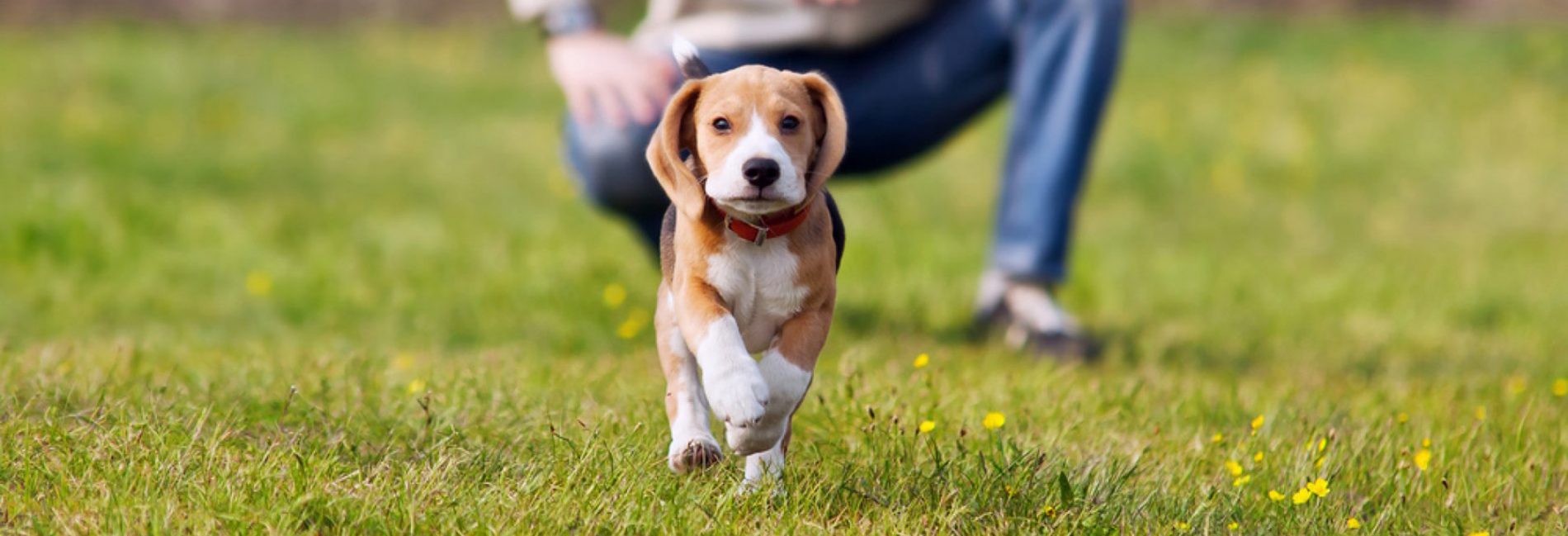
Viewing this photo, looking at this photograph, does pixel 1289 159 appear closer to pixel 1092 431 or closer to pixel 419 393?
pixel 1092 431

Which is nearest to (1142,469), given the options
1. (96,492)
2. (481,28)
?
(96,492)

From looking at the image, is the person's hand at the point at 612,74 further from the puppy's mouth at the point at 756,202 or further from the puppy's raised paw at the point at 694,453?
the puppy's mouth at the point at 756,202

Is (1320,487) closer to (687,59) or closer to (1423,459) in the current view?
(1423,459)

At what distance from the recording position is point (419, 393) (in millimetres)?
3438

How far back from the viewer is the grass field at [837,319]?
105 inches

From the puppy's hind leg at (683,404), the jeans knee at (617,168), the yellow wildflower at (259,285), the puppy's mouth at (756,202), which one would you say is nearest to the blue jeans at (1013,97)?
the jeans knee at (617,168)

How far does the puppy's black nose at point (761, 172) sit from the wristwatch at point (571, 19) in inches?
86.3

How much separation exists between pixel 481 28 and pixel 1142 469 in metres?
10.8

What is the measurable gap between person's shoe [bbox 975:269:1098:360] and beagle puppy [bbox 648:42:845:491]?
8.37ft

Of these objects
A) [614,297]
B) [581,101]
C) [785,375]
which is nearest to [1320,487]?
[785,375]

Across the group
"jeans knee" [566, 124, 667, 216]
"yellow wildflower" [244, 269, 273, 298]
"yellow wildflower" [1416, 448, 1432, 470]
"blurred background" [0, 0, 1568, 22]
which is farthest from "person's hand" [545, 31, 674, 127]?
"blurred background" [0, 0, 1568, 22]

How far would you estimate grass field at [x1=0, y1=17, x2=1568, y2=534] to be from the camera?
8.79 ft

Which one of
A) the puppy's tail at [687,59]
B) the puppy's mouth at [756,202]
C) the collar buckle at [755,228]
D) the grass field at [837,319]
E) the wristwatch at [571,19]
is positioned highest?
the puppy's tail at [687,59]

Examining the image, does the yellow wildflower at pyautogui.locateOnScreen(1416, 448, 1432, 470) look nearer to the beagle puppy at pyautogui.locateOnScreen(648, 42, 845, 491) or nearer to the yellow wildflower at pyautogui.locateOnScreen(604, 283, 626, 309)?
the beagle puppy at pyautogui.locateOnScreen(648, 42, 845, 491)
